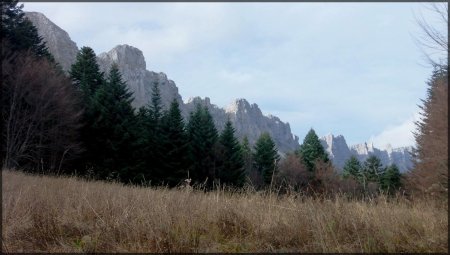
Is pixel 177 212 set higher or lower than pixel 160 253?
higher

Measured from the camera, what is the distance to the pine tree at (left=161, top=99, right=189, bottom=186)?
3449 centimetres

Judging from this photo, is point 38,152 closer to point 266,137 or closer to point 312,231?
point 312,231

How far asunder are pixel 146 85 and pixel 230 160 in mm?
103723

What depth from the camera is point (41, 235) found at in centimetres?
426

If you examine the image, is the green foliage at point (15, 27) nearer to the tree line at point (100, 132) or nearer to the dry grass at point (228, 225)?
the tree line at point (100, 132)

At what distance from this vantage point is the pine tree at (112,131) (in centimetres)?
3003

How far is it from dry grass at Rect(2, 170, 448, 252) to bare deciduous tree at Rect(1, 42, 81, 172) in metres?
18.5

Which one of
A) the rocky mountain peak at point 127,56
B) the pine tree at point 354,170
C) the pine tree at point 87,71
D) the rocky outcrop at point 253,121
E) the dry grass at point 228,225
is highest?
the rocky mountain peak at point 127,56

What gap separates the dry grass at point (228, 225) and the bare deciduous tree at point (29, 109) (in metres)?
18.5

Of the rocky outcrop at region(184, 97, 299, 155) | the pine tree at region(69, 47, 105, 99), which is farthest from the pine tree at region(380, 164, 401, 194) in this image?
the rocky outcrop at region(184, 97, 299, 155)

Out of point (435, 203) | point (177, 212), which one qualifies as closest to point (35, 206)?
point (177, 212)

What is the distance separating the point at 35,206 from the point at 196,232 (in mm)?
2232

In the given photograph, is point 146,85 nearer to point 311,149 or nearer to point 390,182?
point 311,149

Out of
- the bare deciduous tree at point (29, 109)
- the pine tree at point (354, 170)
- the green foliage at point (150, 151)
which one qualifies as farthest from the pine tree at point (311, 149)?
the bare deciduous tree at point (29, 109)
